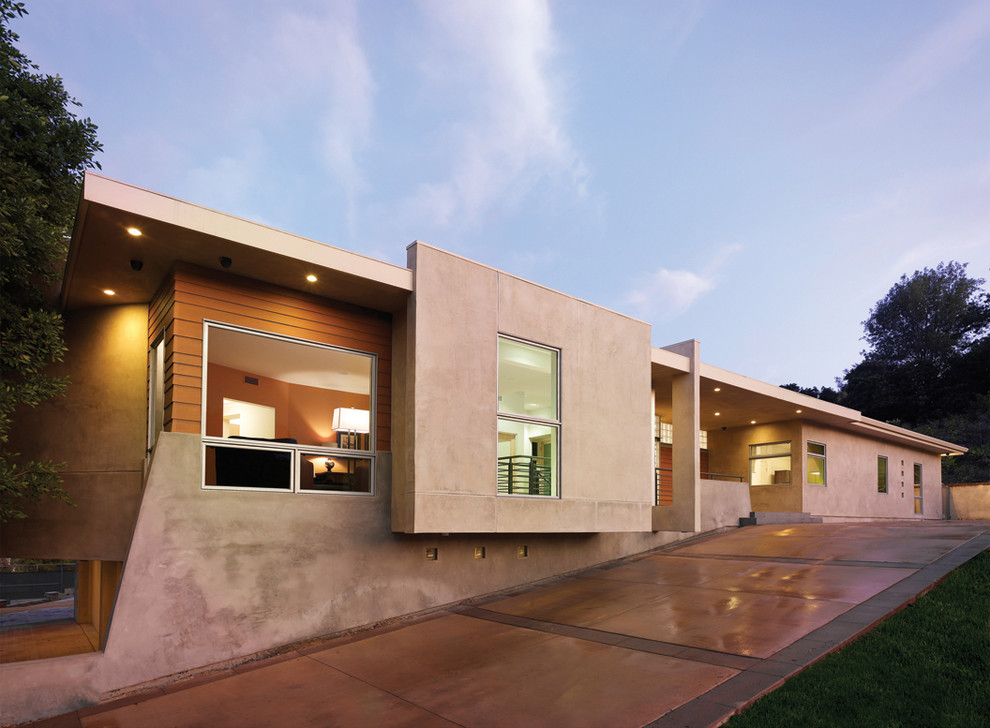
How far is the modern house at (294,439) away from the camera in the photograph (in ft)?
21.4

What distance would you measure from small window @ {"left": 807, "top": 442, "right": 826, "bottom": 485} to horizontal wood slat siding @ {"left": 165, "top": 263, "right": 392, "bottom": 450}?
44.0ft

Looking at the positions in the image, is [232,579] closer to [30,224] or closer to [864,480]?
[30,224]

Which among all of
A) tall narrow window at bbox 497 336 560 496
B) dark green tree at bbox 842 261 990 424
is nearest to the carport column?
tall narrow window at bbox 497 336 560 496

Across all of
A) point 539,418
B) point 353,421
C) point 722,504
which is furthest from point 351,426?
point 722,504

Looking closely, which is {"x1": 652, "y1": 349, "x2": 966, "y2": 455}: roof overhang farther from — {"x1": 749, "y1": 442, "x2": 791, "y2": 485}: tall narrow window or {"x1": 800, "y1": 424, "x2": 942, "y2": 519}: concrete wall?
{"x1": 749, "y1": 442, "x2": 791, "y2": 485}: tall narrow window

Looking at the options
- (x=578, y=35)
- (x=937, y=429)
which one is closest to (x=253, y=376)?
(x=937, y=429)

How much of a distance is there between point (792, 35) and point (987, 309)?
30.6 meters

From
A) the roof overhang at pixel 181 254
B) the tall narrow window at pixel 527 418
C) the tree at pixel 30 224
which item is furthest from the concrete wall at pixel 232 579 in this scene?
the tree at pixel 30 224

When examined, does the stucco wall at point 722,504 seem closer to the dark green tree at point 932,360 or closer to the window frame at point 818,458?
the window frame at point 818,458

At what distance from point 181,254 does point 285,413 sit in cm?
385

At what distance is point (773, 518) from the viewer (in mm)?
15727

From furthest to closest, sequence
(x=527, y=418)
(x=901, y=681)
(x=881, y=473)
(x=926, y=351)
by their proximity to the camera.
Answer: (x=926, y=351)
(x=881, y=473)
(x=527, y=418)
(x=901, y=681)

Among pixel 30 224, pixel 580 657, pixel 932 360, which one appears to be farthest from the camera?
pixel 932 360

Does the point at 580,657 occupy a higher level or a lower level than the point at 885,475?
lower
